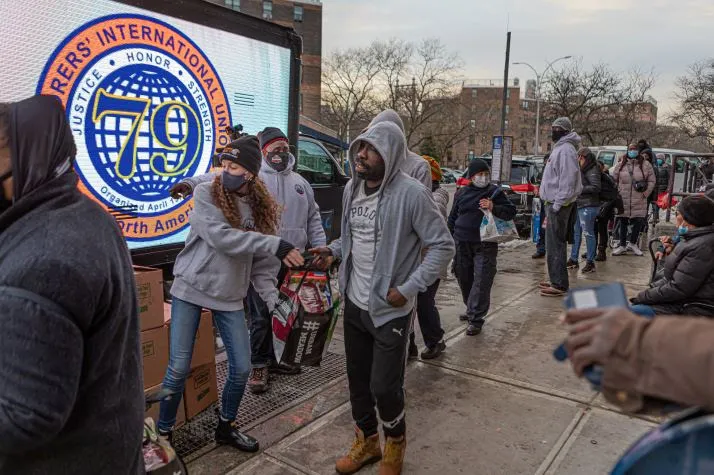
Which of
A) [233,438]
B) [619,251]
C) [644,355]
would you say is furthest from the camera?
[619,251]

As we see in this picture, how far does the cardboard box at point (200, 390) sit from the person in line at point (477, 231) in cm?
255

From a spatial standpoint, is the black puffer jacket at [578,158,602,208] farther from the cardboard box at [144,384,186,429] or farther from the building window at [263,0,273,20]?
the building window at [263,0,273,20]

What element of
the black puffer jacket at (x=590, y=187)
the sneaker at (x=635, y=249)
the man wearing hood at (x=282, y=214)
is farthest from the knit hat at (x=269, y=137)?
the sneaker at (x=635, y=249)

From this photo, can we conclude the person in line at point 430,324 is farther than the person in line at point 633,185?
No

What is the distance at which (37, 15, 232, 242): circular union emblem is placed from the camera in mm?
3633

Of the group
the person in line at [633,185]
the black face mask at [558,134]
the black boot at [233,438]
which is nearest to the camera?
the black boot at [233,438]

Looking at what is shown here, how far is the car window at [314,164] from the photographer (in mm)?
7678

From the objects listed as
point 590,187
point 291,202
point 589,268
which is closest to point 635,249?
point 589,268

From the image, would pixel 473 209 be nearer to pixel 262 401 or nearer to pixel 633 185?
pixel 262 401

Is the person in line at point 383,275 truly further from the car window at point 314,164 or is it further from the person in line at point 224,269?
the car window at point 314,164

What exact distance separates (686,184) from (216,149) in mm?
7150

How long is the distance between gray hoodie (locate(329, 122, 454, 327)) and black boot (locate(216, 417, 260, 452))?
109 cm

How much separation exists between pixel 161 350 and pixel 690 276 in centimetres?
359

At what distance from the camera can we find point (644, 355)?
1014mm
